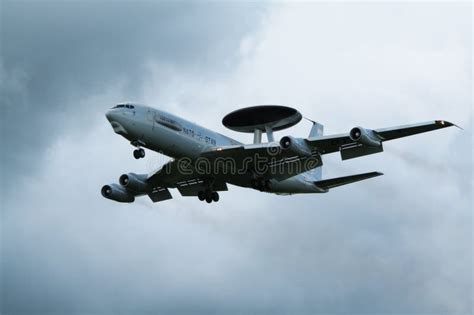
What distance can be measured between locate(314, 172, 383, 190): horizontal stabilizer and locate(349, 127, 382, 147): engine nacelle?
17.1ft

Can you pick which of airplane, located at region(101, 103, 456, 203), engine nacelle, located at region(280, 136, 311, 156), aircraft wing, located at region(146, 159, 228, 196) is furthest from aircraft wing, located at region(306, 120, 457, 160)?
aircraft wing, located at region(146, 159, 228, 196)

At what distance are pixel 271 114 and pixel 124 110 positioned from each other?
36.4 feet

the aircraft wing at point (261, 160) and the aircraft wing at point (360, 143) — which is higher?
the aircraft wing at point (360, 143)

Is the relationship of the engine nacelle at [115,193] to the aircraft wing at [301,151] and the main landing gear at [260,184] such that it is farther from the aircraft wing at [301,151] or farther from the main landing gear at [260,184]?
the main landing gear at [260,184]

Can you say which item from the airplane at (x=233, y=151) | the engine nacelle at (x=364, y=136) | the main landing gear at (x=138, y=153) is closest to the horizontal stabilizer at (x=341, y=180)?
the airplane at (x=233, y=151)

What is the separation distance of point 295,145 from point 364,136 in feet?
15.8

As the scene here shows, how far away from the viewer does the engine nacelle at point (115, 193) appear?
6962cm

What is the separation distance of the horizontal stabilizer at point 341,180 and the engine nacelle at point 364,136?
5.21 m

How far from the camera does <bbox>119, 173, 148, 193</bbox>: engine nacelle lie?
6825 centimetres

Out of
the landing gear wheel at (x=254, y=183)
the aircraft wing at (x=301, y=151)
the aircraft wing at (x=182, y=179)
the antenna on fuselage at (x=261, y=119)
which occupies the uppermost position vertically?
the antenna on fuselage at (x=261, y=119)

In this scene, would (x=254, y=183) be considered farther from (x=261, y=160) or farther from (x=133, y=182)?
(x=133, y=182)

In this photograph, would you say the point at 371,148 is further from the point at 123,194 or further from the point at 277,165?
the point at 123,194

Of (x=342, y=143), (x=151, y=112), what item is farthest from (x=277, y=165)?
(x=151, y=112)

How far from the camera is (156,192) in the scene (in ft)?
231
